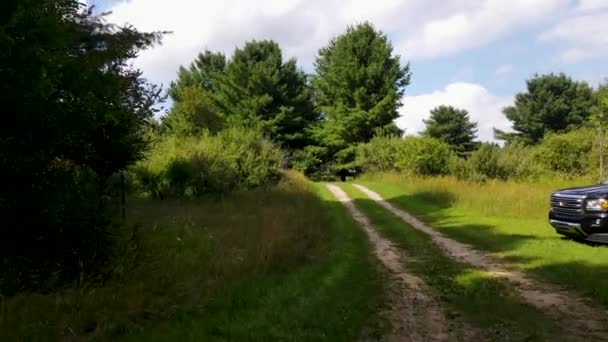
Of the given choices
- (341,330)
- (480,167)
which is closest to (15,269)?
(341,330)

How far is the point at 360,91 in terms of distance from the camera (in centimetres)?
5578

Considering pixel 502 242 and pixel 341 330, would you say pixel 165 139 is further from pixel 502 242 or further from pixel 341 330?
pixel 341 330

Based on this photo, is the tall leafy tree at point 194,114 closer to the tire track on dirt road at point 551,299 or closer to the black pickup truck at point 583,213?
the black pickup truck at point 583,213

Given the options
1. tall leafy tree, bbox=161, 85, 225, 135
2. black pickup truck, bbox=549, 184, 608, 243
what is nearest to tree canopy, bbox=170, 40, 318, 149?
tall leafy tree, bbox=161, 85, 225, 135

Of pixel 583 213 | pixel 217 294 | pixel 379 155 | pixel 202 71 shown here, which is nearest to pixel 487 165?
pixel 379 155

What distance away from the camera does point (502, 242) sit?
43.2 ft

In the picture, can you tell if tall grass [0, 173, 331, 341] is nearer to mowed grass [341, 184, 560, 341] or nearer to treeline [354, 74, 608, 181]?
mowed grass [341, 184, 560, 341]

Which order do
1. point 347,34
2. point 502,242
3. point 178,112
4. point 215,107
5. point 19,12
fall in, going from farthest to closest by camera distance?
point 215,107 < point 347,34 < point 178,112 < point 502,242 < point 19,12

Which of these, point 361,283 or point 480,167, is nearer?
point 361,283

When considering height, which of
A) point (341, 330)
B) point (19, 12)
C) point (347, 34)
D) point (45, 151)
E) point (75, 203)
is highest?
point (347, 34)

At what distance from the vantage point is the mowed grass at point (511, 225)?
31.0 feet

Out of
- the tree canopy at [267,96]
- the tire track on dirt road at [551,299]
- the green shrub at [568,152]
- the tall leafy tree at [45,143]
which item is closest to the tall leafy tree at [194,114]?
the tree canopy at [267,96]

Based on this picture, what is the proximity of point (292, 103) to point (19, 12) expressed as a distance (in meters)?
52.0

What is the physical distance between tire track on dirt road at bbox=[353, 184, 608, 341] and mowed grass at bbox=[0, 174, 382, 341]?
2101mm
